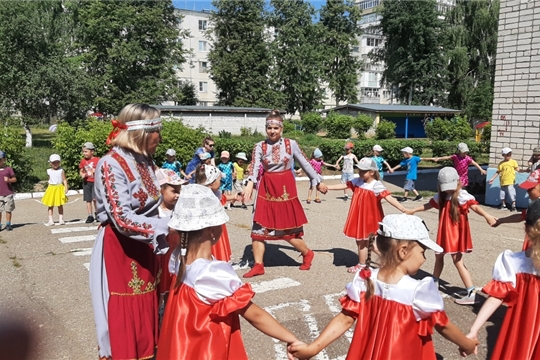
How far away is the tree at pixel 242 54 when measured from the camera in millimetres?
49781

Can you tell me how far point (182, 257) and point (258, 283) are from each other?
3917mm

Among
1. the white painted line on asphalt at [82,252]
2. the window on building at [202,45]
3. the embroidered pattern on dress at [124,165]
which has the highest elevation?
the window on building at [202,45]

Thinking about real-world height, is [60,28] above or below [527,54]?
above

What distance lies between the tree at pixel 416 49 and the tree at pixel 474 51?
2.18m

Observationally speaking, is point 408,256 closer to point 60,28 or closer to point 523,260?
point 523,260

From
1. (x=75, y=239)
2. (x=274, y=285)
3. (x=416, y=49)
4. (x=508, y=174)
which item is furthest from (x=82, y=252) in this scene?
(x=416, y=49)

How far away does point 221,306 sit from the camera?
247cm

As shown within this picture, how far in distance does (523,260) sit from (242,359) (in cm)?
202

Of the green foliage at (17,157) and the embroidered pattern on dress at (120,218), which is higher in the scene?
the embroidered pattern on dress at (120,218)

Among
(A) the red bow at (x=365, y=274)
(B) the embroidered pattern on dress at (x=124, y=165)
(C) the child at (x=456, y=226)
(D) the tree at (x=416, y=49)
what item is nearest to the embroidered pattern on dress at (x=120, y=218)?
(B) the embroidered pattern on dress at (x=124, y=165)

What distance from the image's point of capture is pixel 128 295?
9.66 feet

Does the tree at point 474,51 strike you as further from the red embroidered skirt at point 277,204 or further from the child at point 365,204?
the red embroidered skirt at point 277,204

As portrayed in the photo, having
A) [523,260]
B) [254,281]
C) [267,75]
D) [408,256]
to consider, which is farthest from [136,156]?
[267,75]

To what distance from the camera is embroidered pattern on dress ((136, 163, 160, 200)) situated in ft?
9.86
